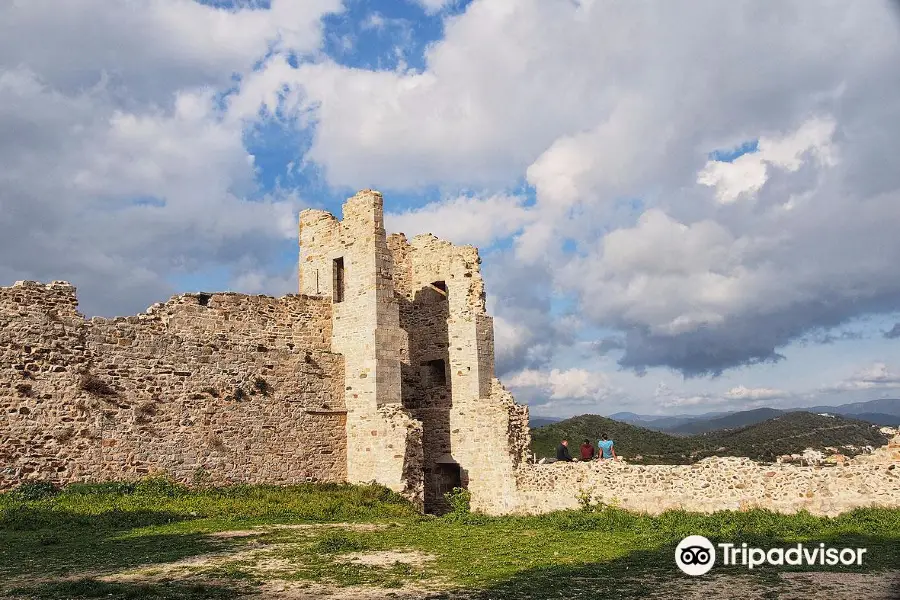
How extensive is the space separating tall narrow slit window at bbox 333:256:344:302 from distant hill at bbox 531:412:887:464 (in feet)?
56.3

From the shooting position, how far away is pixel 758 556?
34.1 feet

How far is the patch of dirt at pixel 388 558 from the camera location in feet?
33.1

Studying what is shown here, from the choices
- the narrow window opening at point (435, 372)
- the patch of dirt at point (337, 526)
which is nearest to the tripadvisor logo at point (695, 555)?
the patch of dirt at point (337, 526)

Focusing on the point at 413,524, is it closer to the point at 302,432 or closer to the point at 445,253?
the point at 302,432

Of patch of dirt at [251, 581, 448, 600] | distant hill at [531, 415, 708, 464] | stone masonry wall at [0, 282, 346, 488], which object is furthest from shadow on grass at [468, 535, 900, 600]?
distant hill at [531, 415, 708, 464]

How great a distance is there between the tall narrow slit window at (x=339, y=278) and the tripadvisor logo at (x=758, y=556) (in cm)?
1279

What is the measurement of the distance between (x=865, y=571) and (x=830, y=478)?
13.5 ft

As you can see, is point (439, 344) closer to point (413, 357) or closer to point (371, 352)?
point (413, 357)

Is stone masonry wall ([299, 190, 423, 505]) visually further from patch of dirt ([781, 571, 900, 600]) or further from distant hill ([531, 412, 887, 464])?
distant hill ([531, 412, 887, 464])

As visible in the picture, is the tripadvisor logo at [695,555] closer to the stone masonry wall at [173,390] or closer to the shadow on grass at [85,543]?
the shadow on grass at [85,543]

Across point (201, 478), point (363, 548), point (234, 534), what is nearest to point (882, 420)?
point (201, 478)

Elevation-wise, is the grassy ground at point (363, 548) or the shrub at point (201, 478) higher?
the shrub at point (201, 478)

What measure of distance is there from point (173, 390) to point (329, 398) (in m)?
4.16

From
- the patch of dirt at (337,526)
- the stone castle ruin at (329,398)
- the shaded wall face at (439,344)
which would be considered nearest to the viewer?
the patch of dirt at (337,526)
